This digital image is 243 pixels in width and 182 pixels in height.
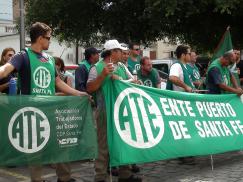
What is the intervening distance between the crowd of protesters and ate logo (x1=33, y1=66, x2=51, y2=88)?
0.03 metres

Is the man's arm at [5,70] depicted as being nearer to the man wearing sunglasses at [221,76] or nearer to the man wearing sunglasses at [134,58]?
the man wearing sunglasses at [134,58]

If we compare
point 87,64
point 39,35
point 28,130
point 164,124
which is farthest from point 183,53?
point 28,130

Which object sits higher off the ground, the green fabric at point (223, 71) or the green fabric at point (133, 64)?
the green fabric at point (133, 64)

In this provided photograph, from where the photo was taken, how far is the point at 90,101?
5410mm

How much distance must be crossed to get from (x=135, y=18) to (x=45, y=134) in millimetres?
16889

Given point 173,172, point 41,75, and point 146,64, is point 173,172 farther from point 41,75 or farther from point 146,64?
point 41,75

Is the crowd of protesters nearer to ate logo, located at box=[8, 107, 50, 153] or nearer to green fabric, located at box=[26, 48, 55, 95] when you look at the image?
green fabric, located at box=[26, 48, 55, 95]

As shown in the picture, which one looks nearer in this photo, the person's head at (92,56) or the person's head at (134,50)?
the person's head at (92,56)

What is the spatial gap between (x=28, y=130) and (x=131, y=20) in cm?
1686

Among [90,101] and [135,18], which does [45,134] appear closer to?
[90,101]

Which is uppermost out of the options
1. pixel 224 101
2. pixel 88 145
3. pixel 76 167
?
pixel 224 101

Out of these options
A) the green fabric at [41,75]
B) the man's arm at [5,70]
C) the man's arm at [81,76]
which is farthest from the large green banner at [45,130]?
the man's arm at [81,76]

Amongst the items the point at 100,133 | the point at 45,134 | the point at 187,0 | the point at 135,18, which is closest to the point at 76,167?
the point at 100,133

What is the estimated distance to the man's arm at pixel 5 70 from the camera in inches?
181
